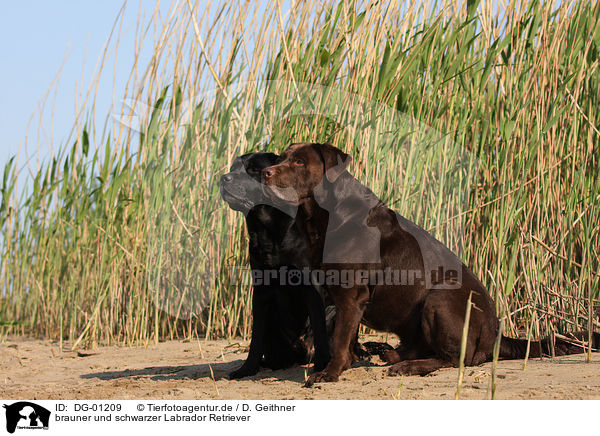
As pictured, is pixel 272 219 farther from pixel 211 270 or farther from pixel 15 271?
pixel 15 271

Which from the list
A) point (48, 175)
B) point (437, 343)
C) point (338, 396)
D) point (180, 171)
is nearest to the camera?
point (338, 396)

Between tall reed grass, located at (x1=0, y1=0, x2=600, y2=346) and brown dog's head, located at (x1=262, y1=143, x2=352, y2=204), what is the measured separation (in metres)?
0.96

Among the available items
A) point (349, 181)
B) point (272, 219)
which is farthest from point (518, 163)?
point (272, 219)

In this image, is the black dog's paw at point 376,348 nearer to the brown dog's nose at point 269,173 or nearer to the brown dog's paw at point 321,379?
the brown dog's paw at point 321,379

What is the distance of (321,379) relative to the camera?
123 inches

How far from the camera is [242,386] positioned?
3.27 meters

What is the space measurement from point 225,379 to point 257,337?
0.93 feet

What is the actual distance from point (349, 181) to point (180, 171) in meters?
1.84

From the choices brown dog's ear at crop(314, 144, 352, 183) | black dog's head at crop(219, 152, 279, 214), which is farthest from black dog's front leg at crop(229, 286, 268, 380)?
brown dog's ear at crop(314, 144, 352, 183)

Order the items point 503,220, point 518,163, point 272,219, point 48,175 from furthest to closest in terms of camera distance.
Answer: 1. point 48,175
2. point 518,163
3. point 503,220
4. point 272,219

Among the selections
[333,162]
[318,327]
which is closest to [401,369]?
[318,327]

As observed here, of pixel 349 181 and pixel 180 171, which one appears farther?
pixel 180 171

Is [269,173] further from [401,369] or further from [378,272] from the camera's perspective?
[401,369]
